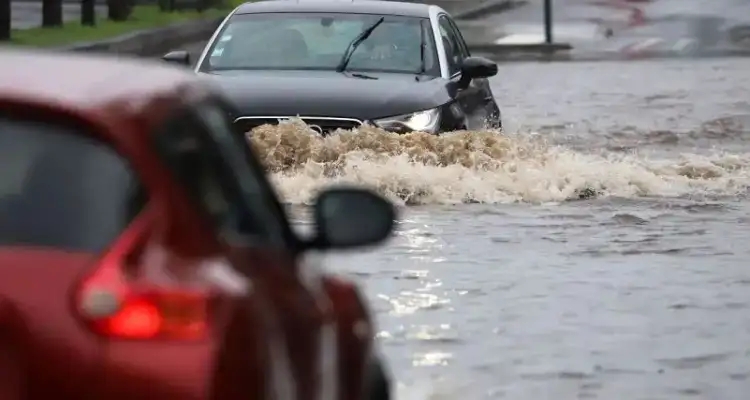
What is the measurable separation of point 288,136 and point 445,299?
3252mm

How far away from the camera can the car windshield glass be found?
12.2 feet

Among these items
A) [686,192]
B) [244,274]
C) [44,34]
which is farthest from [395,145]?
[44,34]

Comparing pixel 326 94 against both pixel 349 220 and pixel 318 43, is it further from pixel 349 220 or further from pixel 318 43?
pixel 349 220

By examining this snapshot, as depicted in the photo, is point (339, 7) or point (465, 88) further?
point (339, 7)

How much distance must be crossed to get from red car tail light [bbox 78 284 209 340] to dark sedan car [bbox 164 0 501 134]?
32.1 ft

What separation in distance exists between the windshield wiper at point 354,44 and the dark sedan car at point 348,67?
0.01m

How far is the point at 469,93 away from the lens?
15.3 metres

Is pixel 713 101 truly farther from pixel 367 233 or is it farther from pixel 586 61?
pixel 367 233

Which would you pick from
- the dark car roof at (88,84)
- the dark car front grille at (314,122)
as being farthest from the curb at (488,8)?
the dark car roof at (88,84)

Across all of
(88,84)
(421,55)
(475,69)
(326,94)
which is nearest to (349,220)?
(88,84)

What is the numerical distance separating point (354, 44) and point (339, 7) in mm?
523

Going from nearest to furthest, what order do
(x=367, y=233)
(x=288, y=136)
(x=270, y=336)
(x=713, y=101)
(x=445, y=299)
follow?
(x=270, y=336), (x=367, y=233), (x=445, y=299), (x=288, y=136), (x=713, y=101)

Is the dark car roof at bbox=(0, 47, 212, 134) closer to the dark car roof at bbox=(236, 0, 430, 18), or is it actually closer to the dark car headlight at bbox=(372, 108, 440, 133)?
the dark car headlight at bbox=(372, 108, 440, 133)

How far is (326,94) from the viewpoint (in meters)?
13.8
